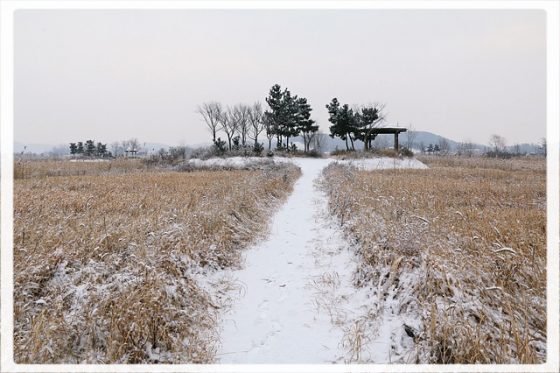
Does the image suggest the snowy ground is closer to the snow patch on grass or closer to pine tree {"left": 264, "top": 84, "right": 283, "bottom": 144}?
the snow patch on grass

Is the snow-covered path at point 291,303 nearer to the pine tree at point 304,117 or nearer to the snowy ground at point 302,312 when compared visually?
the snowy ground at point 302,312

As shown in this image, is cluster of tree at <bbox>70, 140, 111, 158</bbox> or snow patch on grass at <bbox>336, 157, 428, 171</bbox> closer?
snow patch on grass at <bbox>336, 157, 428, 171</bbox>

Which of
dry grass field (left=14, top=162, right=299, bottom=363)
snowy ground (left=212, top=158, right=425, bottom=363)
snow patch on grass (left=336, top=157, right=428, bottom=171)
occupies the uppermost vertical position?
snow patch on grass (left=336, top=157, right=428, bottom=171)

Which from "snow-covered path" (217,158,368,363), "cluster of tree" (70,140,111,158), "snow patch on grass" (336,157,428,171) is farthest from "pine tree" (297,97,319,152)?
"cluster of tree" (70,140,111,158)

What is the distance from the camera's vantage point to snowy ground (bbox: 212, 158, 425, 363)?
3.33 m

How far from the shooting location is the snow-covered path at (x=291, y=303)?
11.1 ft

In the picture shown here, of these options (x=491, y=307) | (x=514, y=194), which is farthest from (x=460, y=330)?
(x=514, y=194)

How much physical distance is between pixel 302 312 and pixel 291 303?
303 mm

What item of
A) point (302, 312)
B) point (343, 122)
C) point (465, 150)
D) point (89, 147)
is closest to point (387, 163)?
point (343, 122)

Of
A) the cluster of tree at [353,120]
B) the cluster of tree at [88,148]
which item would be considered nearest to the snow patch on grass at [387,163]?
the cluster of tree at [353,120]

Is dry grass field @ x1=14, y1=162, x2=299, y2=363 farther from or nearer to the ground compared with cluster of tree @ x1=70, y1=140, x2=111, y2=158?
nearer to the ground

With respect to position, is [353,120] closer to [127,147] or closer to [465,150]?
[465,150]

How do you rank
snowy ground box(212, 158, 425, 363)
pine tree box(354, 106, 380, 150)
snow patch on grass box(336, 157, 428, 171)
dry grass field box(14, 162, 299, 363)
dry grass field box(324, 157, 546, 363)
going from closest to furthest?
dry grass field box(324, 157, 546, 363), dry grass field box(14, 162, 299, 363), snowy ground box(212, 158, 425, 363), snow patch on grass box(336, 157, 428, 171), pine tree box(354, 106, 380, 150)

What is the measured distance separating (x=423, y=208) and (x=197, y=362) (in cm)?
731
